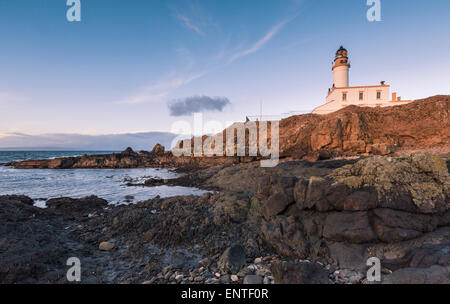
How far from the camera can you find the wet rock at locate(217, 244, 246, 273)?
177 inches

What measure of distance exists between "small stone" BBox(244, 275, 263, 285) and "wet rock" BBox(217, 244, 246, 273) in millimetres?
409

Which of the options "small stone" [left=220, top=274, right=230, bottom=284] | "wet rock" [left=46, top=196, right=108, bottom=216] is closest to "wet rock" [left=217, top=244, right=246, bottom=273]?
"small stone" [left=220, top=274, right=230, bottom=284]

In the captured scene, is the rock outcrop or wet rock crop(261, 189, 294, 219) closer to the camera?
wet rock crop(261, 189, 294, 219)

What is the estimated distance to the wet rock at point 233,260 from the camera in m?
4.50

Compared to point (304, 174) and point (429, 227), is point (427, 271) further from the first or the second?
point (304, 174)

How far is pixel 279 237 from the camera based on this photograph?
5.52 meters

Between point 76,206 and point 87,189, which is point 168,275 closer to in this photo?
point 76,206

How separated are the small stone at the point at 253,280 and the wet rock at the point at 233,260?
41cm

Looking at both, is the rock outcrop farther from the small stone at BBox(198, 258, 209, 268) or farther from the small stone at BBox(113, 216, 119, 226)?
the small stone at BBox(113, 216, 119, 226)

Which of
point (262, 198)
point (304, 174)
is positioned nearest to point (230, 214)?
point (262, 198)

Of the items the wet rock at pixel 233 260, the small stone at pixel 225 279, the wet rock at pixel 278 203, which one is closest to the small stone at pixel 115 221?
the wet rock at pixel 233 260
